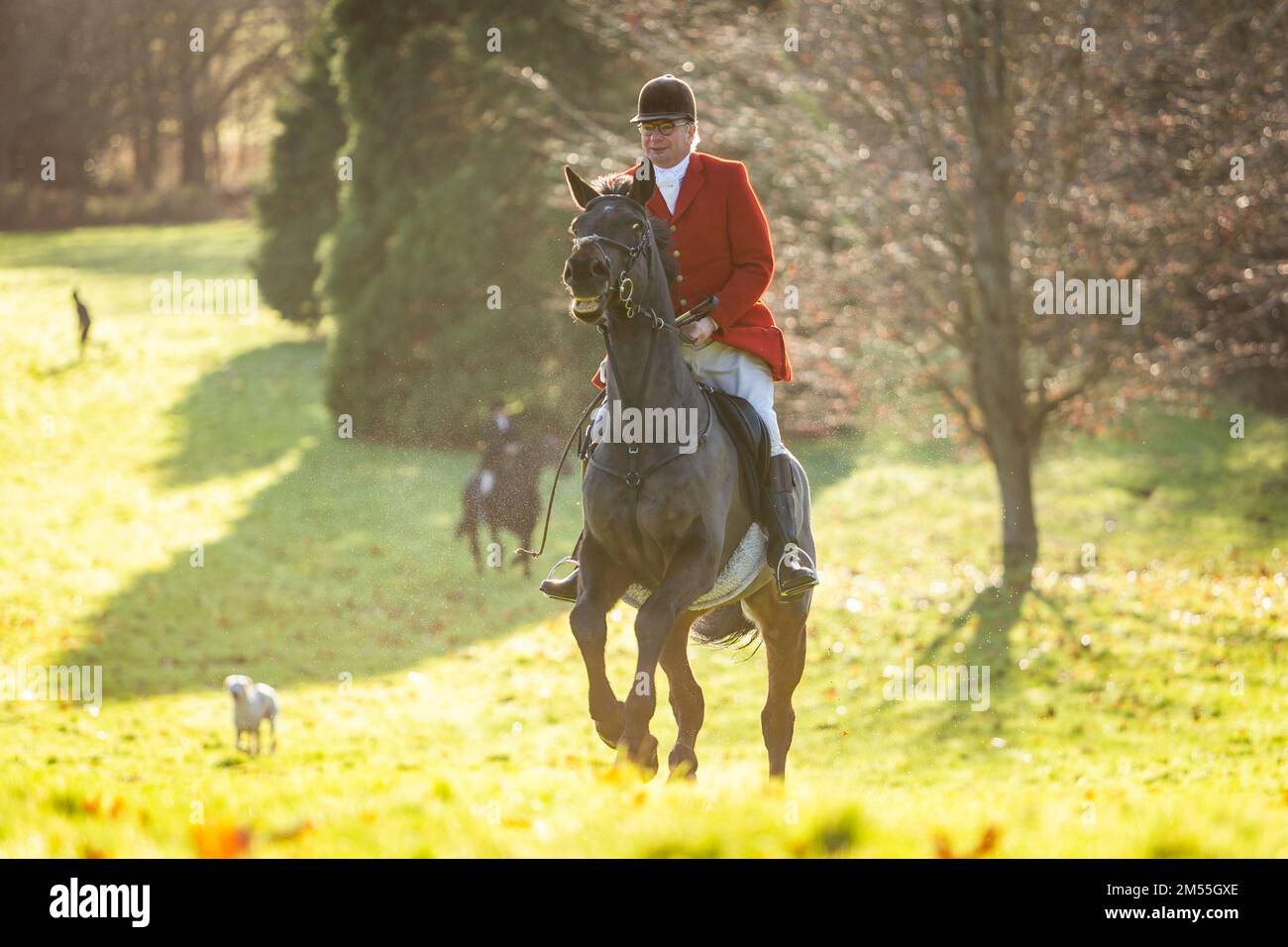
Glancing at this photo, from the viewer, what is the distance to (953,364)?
20.1 metres

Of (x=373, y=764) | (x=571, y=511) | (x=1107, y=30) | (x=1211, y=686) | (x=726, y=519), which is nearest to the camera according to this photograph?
(x=726, y=519)

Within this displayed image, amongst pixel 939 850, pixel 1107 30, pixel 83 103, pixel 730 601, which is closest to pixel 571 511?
pixel 1107 30

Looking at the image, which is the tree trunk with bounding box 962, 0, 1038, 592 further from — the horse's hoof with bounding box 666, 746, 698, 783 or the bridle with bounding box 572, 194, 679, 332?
the bridle with bounding box 572, 194, 679, 332

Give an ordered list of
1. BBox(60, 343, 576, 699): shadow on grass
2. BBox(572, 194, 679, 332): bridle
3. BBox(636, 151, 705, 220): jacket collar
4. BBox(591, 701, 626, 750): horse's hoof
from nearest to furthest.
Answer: BBox(572, 194, 679, 332): bridle < BBox(591, 701, 626, 750): horse's hoof < BBox(636, 151, 705, 220): jacket collar < BBox(60, 343, 576, 699): shadow on grass

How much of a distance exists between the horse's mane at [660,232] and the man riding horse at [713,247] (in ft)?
0.29

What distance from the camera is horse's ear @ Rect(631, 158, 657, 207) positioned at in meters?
6.18

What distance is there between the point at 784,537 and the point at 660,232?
178cm

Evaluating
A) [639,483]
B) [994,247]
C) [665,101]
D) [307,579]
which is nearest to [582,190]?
[665,101]

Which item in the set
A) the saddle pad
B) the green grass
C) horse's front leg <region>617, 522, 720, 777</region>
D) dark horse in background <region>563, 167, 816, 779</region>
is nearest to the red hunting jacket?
dark horse in background <region>563, 167, 816, 779</region>

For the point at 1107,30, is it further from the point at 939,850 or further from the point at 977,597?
the point at 939,850

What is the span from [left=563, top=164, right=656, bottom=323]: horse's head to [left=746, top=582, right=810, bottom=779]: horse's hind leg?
2.29 metres
